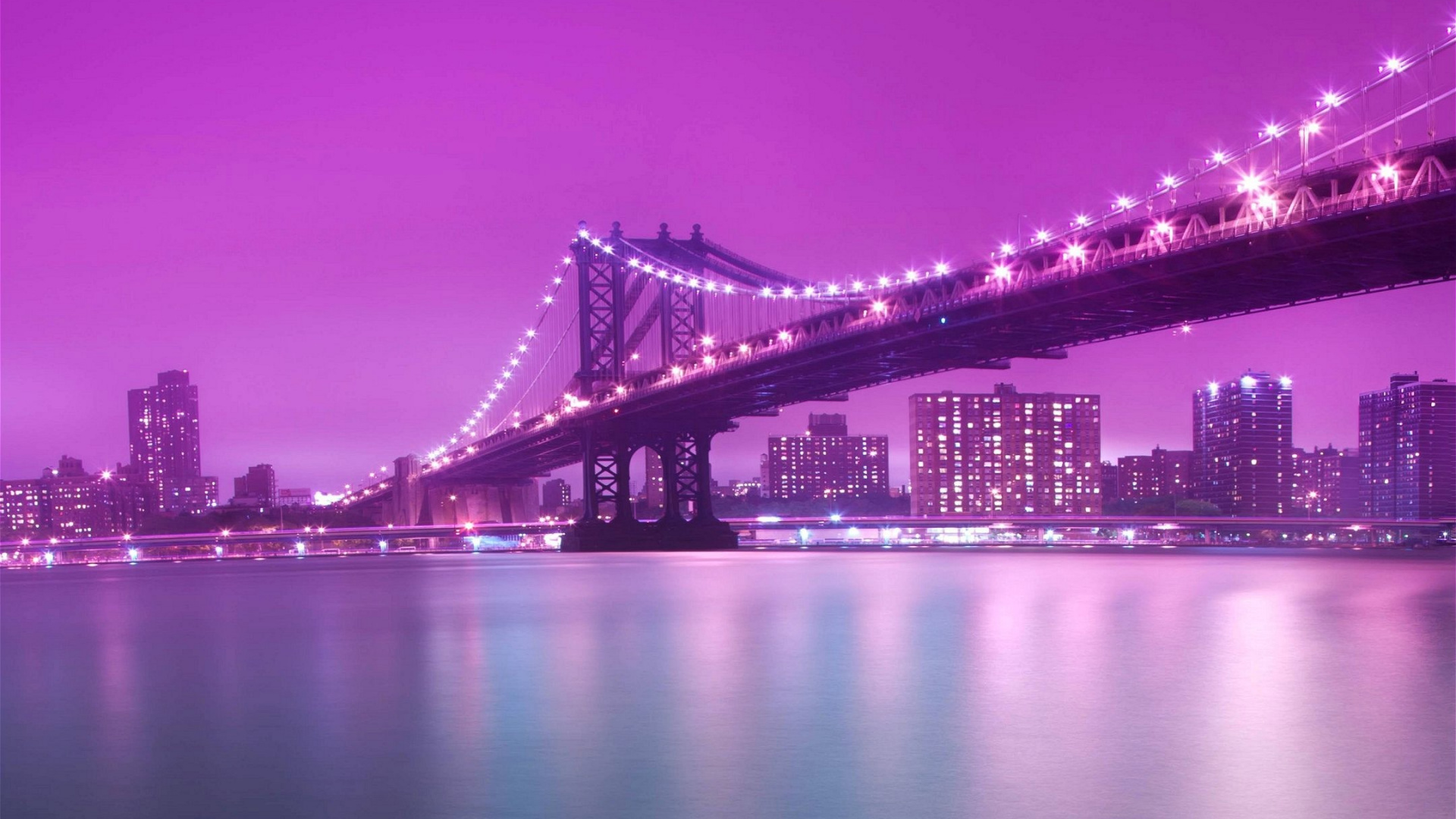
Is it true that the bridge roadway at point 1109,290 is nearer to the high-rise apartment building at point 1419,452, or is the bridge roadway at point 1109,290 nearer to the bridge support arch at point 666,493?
the bridge support arch at point 666,493

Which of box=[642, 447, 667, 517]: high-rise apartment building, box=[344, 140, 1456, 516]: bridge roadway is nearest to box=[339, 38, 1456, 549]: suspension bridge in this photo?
box=[344, 140, 1456, 516]: bridge roadway

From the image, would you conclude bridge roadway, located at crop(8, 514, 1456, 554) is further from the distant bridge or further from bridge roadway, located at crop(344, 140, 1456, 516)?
bridge roadway, located at crop(344, 140, 1456, 516)

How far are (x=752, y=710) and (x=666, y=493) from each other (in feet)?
177

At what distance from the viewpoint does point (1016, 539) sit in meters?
77.4

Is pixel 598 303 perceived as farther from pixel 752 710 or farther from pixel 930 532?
pixel 752 710

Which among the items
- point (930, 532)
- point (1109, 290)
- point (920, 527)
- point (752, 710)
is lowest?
point (930, 532)

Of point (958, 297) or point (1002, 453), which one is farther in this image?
point (1002, 453)

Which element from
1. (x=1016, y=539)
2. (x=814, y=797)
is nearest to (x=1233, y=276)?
(x=814, y=797)

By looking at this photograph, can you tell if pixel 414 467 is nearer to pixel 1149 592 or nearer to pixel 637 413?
pixel 637 413

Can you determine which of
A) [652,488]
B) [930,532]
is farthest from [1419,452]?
[652,488]

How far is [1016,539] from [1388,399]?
101 feet

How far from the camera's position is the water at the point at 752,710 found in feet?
24.7

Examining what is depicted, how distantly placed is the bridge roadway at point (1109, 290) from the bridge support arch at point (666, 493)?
46.3 inches

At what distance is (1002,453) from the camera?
12375 centimetres
